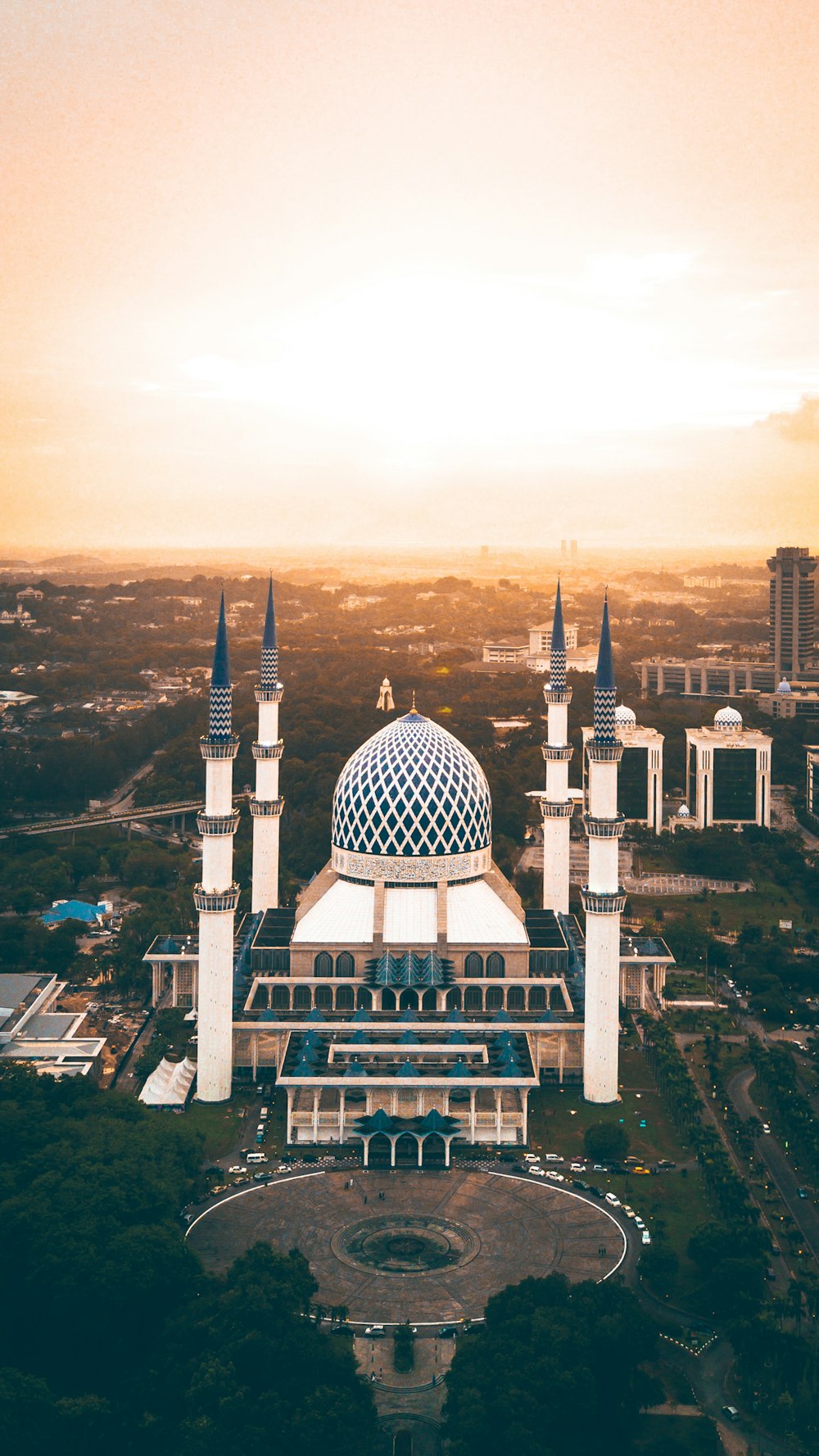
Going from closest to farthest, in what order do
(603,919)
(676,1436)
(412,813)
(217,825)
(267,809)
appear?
(676,1436) < (603,919) < (217,825) < (412,813) < (267,809)

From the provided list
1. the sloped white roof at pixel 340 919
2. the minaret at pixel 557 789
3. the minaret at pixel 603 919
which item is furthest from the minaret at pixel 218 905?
the minaret at pixel 557 789

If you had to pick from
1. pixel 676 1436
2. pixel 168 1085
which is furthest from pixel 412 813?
pixel 676 1436

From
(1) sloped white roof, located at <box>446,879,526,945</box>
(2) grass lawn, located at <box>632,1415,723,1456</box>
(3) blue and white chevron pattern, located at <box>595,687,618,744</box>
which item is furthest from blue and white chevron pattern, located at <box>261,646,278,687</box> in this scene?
(2) grass lawn, located at <box>632,1415,723,1456</box>

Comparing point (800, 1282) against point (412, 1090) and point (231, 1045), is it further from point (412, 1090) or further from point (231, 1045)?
point (231, 1045)

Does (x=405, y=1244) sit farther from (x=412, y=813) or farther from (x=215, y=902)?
(x=412, y=813)

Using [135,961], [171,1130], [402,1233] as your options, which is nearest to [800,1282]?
[402,1233]

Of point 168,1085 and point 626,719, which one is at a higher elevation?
point 626,719
